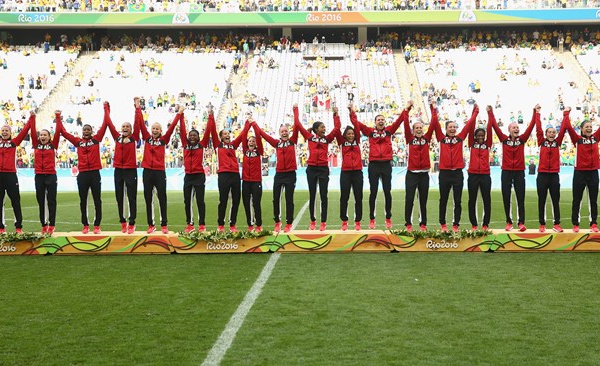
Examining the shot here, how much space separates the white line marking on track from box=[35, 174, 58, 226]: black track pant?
4.18 meters

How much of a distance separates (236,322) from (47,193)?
646cm

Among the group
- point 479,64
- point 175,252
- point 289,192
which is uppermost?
point 479,64

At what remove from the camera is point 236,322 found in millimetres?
7703

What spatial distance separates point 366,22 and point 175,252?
37.6 m

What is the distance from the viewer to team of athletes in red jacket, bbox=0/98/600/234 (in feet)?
→ 40.7

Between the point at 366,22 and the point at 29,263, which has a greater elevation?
the point at 366,22

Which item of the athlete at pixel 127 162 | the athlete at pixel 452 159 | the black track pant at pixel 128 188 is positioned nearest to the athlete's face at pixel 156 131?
the athlete at pixel 127 162

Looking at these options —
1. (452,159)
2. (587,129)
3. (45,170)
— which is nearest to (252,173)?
(452,159)

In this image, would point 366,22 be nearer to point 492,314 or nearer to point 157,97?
point 157,97

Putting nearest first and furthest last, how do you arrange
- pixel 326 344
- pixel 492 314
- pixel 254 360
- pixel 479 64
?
pixel 254 360, pixel 326 344, pixel 492 314, pixel 479 64

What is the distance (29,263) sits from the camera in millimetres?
11508

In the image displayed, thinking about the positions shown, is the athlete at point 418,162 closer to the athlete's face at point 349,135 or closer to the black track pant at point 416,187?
the black track pant at point 416,187

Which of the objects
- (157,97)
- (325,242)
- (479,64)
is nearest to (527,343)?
(325,242)

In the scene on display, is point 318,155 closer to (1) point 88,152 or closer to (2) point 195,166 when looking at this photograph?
(2) point 195,166
